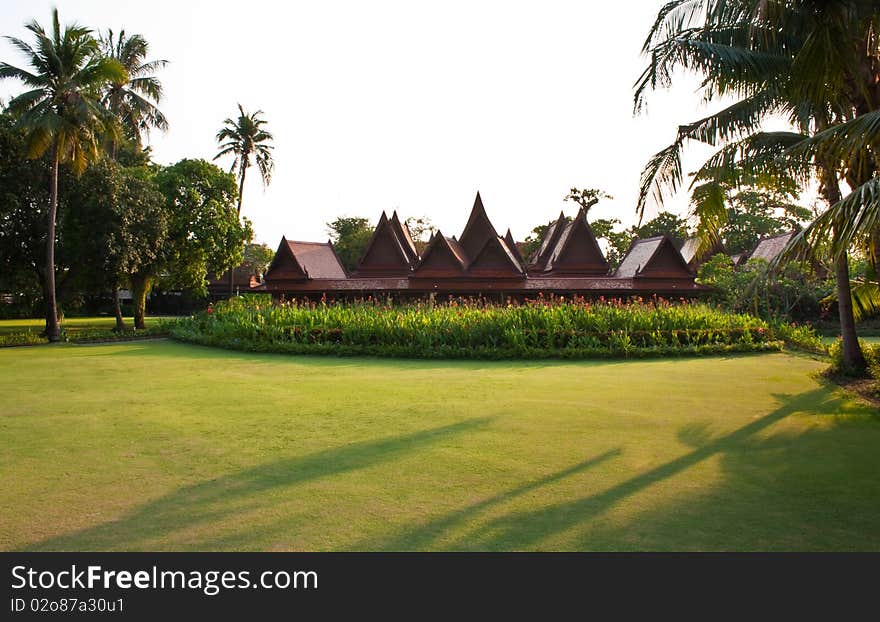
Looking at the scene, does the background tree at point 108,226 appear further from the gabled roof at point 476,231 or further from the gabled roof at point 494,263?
the gabled roof at point 476,231

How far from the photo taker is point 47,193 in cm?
1948

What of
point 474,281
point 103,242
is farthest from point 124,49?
point 474,281

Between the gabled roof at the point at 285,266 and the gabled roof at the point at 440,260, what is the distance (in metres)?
4.64

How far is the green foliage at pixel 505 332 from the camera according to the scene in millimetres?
13156

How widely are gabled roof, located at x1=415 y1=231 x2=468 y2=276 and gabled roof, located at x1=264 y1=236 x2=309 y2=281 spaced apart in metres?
4.64

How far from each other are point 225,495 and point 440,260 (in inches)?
699

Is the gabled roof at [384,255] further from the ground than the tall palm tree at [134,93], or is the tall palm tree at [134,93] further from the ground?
the tall palm tree at [134,93]

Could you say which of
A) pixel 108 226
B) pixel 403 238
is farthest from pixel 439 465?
pixel 403 238

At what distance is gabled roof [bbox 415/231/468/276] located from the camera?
2162cm

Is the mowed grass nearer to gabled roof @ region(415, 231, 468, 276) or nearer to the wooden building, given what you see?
the wooden building

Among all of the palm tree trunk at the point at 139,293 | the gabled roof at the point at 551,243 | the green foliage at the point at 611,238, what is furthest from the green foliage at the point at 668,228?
the palm tree trunk at the point at 139,293

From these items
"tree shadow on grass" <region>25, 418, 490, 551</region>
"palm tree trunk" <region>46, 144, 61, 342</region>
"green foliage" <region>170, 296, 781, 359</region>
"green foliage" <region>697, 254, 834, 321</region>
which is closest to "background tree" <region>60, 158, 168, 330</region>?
"palm tree trunk" <region>46, 144, 61, 342</region>
